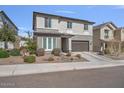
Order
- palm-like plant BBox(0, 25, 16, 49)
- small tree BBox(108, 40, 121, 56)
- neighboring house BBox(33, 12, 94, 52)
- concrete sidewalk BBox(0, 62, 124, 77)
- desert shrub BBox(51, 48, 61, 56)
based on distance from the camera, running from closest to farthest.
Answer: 1. concrete sidewalk BBox(0, 62, 124, 77)
2. desert shrub BBox(51, 48, 61, 56)
3. palm-like plant BBox(0, 25, 16, 49)
4. neighboring house BBox(33, 12, 94, 52)
5. small tree BBox(108, 40, 121, 56)

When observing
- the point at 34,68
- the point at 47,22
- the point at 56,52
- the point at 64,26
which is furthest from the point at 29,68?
the point at 64,26

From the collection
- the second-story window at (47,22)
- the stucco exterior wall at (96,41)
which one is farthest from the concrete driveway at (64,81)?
the stucco exterior wall at (96,41)

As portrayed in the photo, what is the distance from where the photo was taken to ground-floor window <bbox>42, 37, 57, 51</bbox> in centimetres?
3031

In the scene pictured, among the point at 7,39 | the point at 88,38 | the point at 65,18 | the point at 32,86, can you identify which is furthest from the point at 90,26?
the point at 32,86

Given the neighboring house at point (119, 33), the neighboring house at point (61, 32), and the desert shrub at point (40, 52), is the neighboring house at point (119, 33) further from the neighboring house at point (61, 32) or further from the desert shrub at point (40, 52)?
the desert shrub at point (40, 52)

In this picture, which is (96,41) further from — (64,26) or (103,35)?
(64,26)

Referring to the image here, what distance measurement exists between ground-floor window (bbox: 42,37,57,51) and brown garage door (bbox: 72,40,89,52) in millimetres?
5913

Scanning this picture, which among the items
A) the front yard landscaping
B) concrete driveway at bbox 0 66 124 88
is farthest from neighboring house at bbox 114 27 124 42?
concrete driveway at bbox 0 66 124 88

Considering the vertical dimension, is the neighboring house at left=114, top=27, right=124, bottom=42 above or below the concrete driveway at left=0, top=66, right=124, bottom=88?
above

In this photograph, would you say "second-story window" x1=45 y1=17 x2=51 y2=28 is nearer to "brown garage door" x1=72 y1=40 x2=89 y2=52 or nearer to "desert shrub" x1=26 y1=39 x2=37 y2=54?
"desert shrub" x1=26 y1=39 x2=37 y2=54

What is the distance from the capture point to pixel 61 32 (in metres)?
34.0

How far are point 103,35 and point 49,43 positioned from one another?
1465 centimetres

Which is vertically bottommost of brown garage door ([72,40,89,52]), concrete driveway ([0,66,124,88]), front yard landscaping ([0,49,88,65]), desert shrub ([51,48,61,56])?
concrete driveway ([0,66,124,88])

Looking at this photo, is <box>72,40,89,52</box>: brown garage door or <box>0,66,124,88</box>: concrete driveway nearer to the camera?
<box>0,66,124,88</box>: concrete driveway
